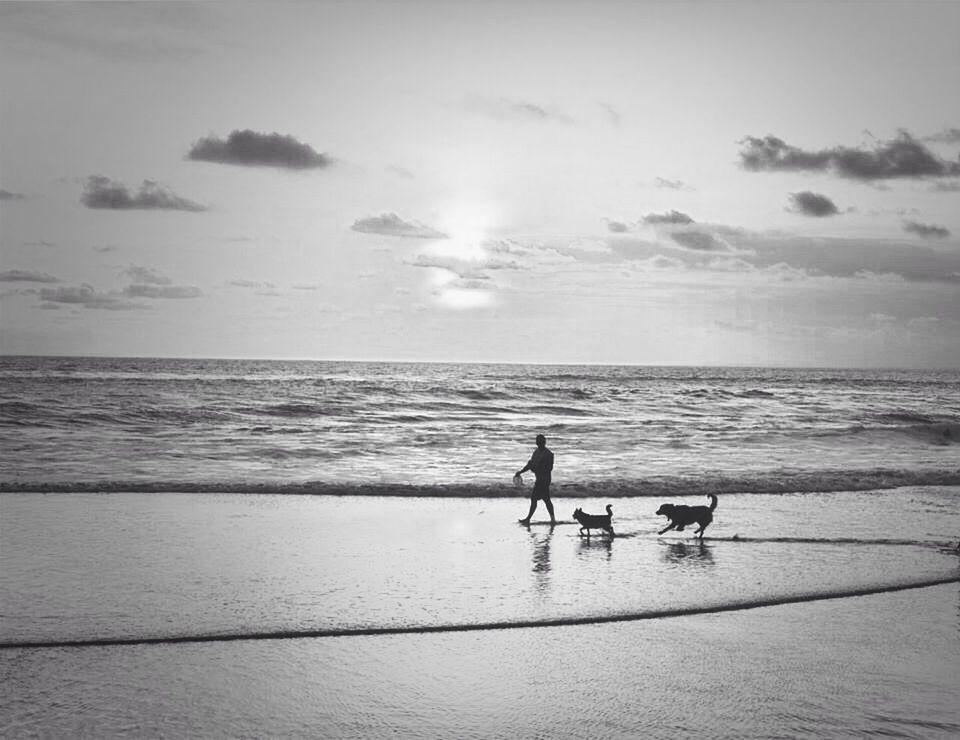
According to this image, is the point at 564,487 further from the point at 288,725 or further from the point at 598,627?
the point at 288,725

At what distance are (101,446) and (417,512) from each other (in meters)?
15.1

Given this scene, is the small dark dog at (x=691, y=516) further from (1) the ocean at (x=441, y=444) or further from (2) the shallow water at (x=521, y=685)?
(1) the ocean at (x=441, y=444)

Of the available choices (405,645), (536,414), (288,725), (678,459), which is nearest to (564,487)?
(678,459)

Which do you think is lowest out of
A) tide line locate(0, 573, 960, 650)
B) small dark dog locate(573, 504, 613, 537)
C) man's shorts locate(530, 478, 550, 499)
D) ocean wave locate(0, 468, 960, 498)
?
ocean wave locate(0, 468, 960, 498)

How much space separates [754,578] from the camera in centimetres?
1016

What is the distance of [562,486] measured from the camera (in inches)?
755

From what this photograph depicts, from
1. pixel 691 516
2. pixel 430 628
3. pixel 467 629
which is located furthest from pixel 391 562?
pixel 691 516

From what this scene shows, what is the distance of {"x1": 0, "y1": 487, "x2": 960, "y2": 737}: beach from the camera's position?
585 cm

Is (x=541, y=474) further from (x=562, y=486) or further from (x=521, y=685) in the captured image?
(x=521, y=685)

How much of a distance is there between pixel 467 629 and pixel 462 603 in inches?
34.5

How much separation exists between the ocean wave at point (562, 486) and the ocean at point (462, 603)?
10 centimetres

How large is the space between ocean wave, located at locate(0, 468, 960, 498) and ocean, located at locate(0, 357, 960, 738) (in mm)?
103

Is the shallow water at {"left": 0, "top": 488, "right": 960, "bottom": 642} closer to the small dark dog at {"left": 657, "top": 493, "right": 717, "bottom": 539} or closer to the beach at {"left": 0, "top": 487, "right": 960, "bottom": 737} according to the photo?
the beach at {"left": 0, "top": 487, "right": 960, "bottom": 737}

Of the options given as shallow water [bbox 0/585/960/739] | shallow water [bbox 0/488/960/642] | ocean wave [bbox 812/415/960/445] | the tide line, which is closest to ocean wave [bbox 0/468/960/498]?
shallow water [bbox 0/488/960/642]
